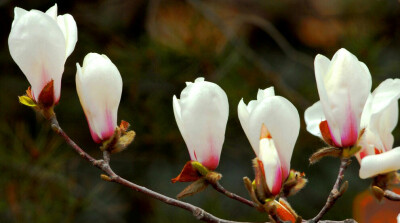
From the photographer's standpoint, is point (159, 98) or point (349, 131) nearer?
point (349, 131)

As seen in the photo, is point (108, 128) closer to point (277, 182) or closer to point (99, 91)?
point (99, 91)

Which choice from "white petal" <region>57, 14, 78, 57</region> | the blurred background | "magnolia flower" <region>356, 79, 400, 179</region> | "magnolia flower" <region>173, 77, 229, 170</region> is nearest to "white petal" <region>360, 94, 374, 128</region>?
"magnolia flower" <region>356, 79, 400, 179</region>

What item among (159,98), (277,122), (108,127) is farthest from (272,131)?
(159,98)

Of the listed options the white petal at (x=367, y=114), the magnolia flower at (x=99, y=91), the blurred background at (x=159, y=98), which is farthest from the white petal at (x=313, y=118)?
the blurred background at (x=159, y=98)

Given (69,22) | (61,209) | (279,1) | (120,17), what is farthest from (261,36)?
(69,22)

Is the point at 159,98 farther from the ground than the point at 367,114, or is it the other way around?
the point at 367,114

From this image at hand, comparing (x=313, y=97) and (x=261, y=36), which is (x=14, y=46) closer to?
(x=313, y=97)

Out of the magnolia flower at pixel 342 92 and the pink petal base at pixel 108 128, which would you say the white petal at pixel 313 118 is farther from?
the pink petal base at pixel 108 128
